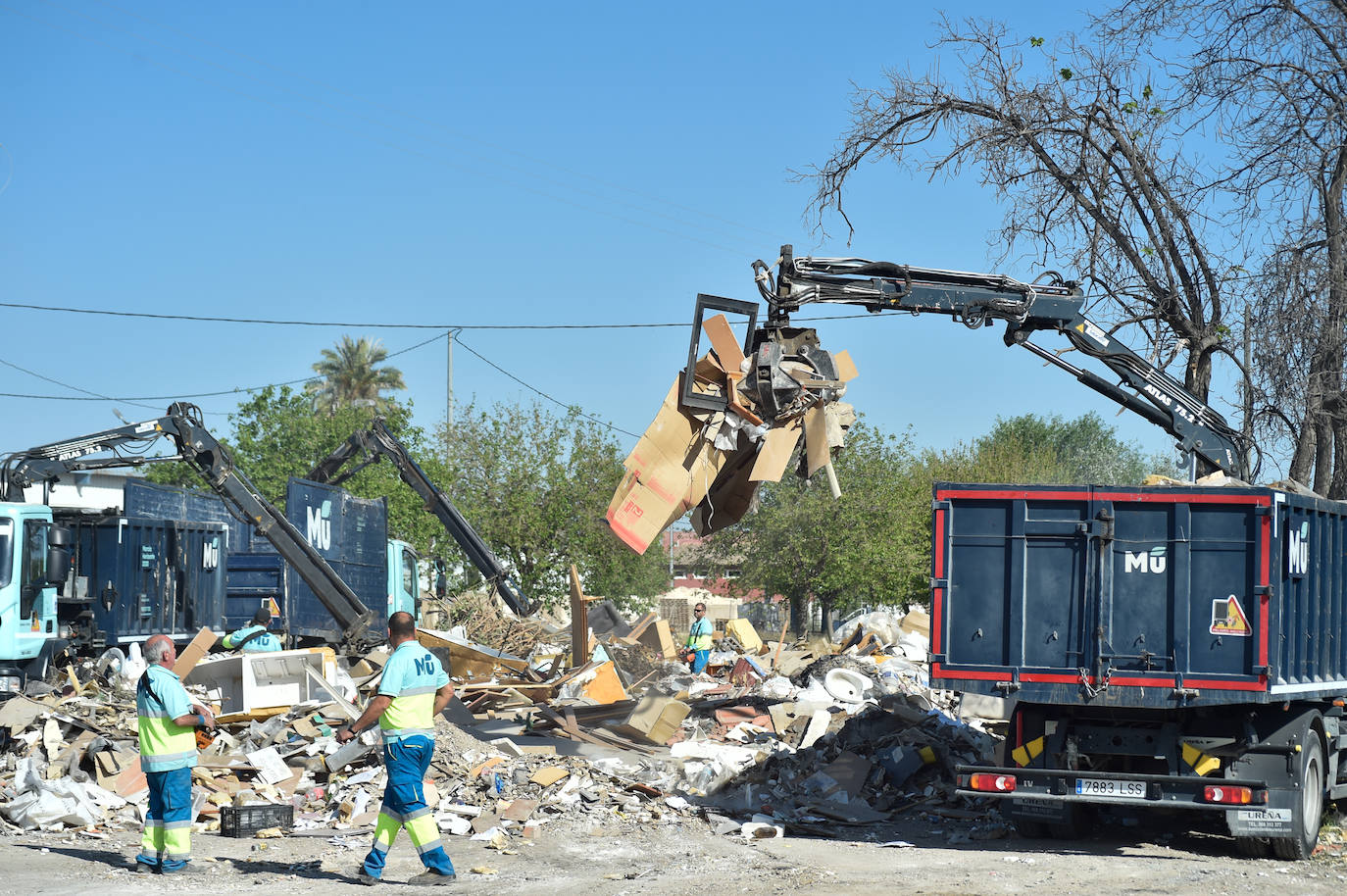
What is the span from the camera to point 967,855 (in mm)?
8773

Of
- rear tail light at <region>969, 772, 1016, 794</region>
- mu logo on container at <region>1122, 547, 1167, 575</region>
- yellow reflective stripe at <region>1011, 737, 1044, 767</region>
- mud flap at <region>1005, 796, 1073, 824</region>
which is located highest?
mu logo on container at <region>1122, 547, 1167, 575</region>

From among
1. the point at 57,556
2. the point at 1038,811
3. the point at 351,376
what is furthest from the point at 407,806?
the point at 351,376

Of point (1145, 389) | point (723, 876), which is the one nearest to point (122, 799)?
point (723, 876)

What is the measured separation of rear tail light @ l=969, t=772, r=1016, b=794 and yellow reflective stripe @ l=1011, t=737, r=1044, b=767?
0.28 metres

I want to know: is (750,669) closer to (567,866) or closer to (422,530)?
(567,866)

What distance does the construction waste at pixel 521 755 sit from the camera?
32.3 feet

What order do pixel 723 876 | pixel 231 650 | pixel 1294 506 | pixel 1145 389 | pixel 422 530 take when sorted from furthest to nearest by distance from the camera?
pixel 422 530 → pixel 231 650 → pixel 1145 389 → pixel 1294 506 → pixel 723 876

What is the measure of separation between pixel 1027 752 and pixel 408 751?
426 cm

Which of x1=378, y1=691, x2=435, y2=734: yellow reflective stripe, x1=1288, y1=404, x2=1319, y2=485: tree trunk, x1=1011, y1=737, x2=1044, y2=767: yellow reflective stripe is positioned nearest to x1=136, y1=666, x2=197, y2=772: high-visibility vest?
x1=378, y1=691, x2=435, y2=734: yellow reflective stripe

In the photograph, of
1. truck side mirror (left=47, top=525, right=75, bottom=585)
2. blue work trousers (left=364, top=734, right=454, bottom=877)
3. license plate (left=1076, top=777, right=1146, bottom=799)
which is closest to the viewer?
blue work trousers (left=364, top=734, right=454, bottom=877)

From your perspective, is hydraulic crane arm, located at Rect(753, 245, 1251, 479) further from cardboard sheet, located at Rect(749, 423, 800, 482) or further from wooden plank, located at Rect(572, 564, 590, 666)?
wooden plank, located at Rect(572, 564, 590, 666)

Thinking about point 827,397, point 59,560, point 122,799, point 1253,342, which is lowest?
point 122,799

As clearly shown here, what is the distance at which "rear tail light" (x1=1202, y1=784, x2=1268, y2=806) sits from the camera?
27.1ft

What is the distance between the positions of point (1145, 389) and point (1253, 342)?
3339 millimetres
